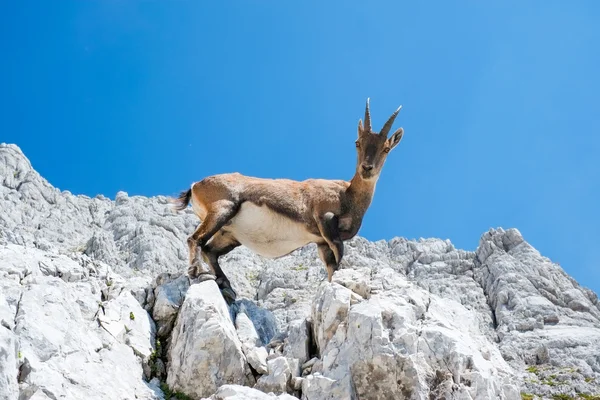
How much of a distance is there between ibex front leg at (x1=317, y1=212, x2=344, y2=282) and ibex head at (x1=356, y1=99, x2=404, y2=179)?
171 centimetres

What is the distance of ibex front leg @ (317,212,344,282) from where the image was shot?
1809 cm

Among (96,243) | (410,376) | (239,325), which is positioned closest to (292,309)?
(96,243)

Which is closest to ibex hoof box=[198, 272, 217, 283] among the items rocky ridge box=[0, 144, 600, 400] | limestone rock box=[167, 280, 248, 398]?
rocky ridge box=[0, 144, 600, 400]

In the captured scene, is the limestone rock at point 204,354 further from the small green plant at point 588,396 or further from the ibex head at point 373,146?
the small green plant at point 588,396

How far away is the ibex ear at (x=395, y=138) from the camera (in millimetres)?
18734

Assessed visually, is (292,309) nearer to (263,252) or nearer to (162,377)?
(263,252)

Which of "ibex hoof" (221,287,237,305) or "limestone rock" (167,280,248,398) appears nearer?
"limestone rock" (167,280,248,398)

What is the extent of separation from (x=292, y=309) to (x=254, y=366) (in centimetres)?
2904

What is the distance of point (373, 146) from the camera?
1838 cm

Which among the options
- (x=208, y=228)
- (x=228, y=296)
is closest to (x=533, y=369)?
(x=228, y=296)

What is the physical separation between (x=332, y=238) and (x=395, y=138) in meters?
3.88

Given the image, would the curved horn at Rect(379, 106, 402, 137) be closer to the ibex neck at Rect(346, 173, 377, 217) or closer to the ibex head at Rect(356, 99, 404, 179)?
the ibex head at Rect(356, 99, 404, 179)

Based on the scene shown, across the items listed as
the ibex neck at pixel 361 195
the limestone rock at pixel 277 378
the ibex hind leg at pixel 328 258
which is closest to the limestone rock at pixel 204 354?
the limestone rock at pixel 277 378

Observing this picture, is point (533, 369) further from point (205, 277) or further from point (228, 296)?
point (205, 277)
